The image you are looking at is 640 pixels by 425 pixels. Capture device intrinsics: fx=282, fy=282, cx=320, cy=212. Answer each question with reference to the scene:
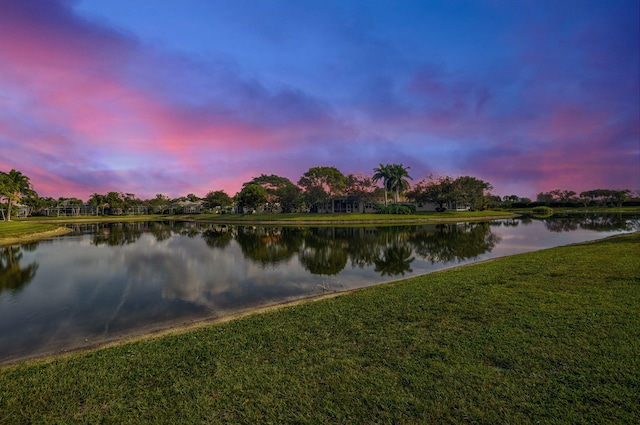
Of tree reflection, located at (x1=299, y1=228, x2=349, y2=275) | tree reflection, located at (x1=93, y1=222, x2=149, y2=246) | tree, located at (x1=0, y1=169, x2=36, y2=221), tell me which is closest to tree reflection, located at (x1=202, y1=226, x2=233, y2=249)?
tree reflection, located at (x1=93, y1=222, x2=149, y2=246)

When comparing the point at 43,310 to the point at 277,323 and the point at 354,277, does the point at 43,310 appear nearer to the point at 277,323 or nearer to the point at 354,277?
the point at 277,323

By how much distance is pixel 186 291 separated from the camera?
10.5 m

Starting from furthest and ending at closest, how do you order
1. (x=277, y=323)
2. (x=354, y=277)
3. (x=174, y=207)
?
(x=174, y=207) < (x=354, y=277) < (x=277, y=323)

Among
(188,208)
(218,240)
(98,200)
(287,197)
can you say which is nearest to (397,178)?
(287,197)

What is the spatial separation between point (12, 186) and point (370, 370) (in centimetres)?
7587

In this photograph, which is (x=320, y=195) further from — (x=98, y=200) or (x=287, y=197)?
(x=98, y=200)

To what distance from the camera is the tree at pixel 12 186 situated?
163 feet

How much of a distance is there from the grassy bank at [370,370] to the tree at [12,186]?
66.5 m

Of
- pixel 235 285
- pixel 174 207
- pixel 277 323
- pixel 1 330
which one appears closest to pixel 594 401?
pixel 277 323

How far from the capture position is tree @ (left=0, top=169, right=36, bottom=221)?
163 ft

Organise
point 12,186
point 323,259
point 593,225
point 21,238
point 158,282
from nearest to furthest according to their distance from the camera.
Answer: point 158,282
point 323,259
point 21,238
point 593,225
point 12,186

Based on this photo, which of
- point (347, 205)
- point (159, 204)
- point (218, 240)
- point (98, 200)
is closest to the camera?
point (218, 240)

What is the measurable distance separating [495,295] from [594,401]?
4407 millimetres

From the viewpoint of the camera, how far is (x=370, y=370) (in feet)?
13.7
